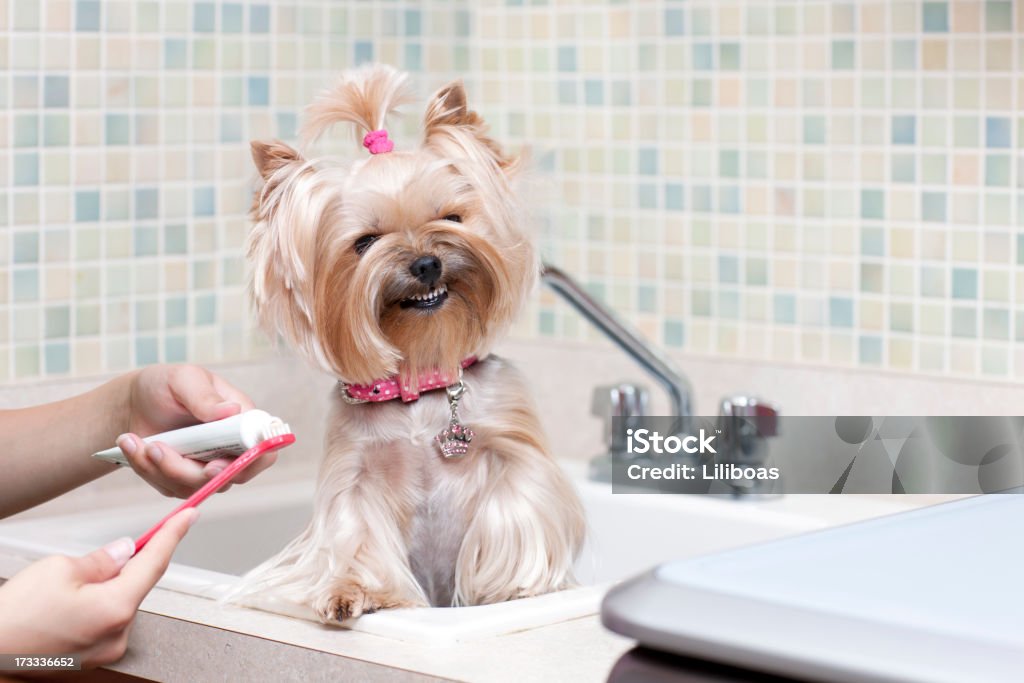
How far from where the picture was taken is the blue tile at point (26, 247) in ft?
5.15

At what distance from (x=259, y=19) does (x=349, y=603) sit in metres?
1.00

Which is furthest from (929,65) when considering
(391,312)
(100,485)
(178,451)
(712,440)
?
(100,485)

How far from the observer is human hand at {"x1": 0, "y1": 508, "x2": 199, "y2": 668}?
32.2 inches

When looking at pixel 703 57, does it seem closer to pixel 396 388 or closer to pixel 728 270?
pixel 728 270

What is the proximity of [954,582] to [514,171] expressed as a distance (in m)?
0.75

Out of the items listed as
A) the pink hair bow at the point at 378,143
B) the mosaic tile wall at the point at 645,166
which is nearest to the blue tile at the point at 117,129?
the mosaic tile wall at the point at 645,166

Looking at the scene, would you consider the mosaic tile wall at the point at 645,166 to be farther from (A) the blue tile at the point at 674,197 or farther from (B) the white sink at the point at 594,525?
(B) the white sink at the point at 594,525

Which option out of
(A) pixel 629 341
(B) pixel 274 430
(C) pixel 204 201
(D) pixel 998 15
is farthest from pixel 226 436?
(D) pixel 998 15

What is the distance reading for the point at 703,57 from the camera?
1779 mm

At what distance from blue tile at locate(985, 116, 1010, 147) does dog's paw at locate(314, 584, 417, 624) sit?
905 mm

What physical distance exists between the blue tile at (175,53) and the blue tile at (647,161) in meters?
0.62

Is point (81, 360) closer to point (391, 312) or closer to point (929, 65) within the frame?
point (391, 312)

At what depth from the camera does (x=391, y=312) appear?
117cm

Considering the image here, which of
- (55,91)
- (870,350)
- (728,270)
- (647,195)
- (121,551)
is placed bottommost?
(121,551)
